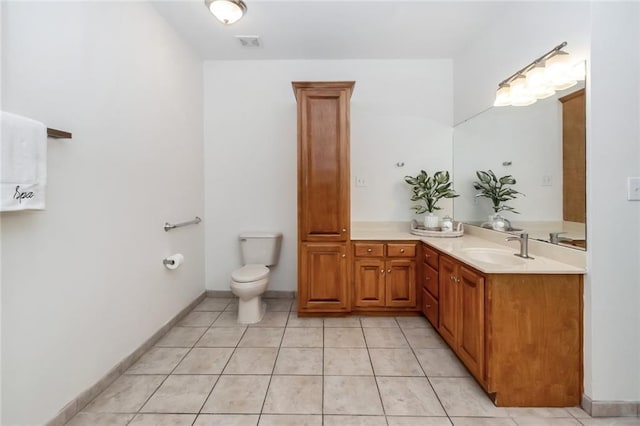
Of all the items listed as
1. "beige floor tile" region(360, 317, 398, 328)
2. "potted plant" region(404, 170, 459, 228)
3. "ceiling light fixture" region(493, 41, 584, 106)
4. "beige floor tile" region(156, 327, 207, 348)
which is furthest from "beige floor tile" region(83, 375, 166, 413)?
"ceiling light fixture" region(493, 41, 584, 106)

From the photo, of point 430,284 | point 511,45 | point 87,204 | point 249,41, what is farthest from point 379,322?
point 249,41

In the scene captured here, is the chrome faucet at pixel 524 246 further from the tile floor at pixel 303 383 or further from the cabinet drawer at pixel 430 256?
the tile floor at pixel 303 383

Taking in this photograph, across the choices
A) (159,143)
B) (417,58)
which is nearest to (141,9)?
(159,143)

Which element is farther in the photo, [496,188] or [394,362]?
[496,188]

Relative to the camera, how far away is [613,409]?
1.48m

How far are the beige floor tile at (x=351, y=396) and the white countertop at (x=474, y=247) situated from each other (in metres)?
0.97

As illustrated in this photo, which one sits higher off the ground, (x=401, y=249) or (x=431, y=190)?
Result: (x=431, y=190)

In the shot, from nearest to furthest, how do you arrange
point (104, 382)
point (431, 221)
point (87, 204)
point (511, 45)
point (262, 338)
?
point (87, 204), point (104, 382), point (511, 45), point (262, 338), point (431, 221)

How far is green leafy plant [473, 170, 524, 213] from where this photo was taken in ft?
7.30

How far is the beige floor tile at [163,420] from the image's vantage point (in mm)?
1425

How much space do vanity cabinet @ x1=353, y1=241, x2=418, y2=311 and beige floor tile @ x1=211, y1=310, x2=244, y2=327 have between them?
3.88 feet

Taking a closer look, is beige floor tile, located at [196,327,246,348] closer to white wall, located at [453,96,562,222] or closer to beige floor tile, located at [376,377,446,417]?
beige floor tile, located at [376,377,446,417]

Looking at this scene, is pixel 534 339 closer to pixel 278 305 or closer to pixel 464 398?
pixel 464 398

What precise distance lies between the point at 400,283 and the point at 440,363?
2.60 ft
